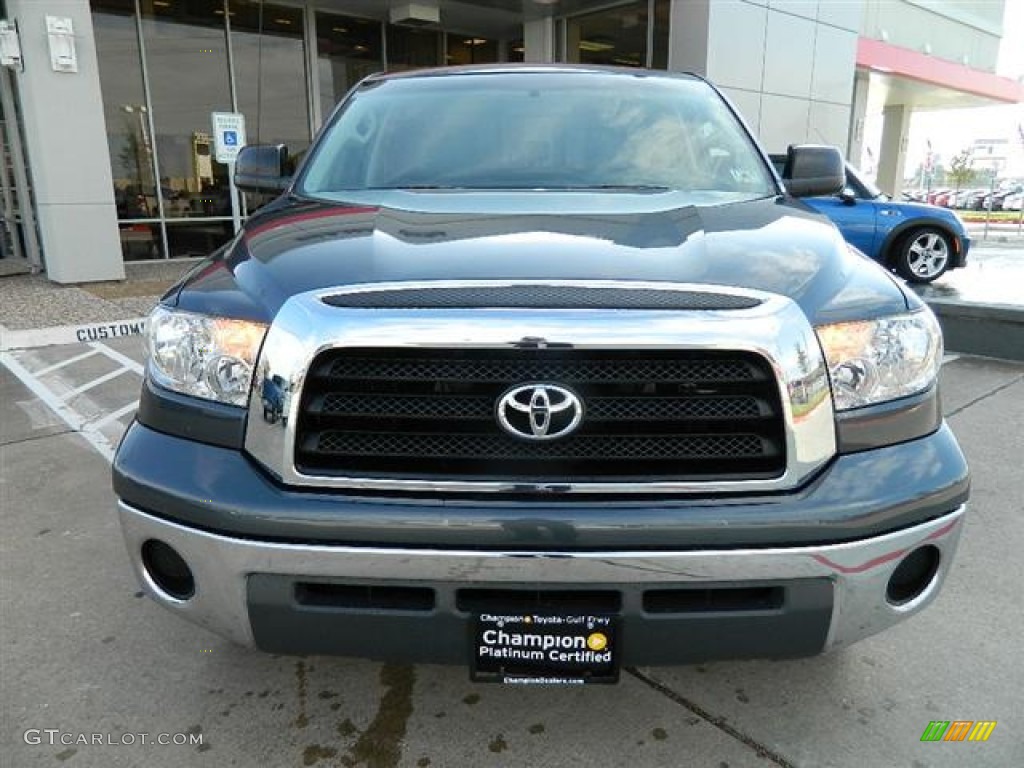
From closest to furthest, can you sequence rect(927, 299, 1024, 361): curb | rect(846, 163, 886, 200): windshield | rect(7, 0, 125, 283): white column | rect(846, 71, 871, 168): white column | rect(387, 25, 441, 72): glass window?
rect(927, 299, 1024, 361): curb, rect(7, 0, 125, 283): white column, rect(846, 163, 886, 200): windshield, rect(387, 25, 441, 72): glass window, rect(846, 71, 871, 168): white column

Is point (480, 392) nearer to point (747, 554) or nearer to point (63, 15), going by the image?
point (747, 554)

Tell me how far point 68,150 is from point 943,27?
2408 cm

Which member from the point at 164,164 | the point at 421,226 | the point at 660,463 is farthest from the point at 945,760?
the point at 164,164

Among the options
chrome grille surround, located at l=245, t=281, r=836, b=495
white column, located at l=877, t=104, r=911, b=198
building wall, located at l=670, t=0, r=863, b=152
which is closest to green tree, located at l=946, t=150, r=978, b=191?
white column, located at l=877, t=104, r=911, b=198

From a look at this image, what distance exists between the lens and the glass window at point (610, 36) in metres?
13.3

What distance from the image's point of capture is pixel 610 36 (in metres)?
13.8

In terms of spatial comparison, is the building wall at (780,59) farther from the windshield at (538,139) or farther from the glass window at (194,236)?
the windshield at (538,139)

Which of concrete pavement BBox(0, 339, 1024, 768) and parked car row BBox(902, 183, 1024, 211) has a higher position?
concrete pavement BBox(0, 339, 1024, 768)

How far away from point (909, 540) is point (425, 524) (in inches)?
42.5

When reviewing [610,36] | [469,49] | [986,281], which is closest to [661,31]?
[610,36]

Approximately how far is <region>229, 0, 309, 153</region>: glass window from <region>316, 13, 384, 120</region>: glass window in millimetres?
385

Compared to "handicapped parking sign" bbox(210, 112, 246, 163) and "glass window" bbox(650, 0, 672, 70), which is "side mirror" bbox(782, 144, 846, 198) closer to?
"handicapped parking sign" bbox(210, 112, 246, 163)

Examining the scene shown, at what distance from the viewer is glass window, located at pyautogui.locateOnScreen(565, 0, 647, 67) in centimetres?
1329

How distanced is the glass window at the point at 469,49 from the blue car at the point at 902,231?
8620 millimetres
